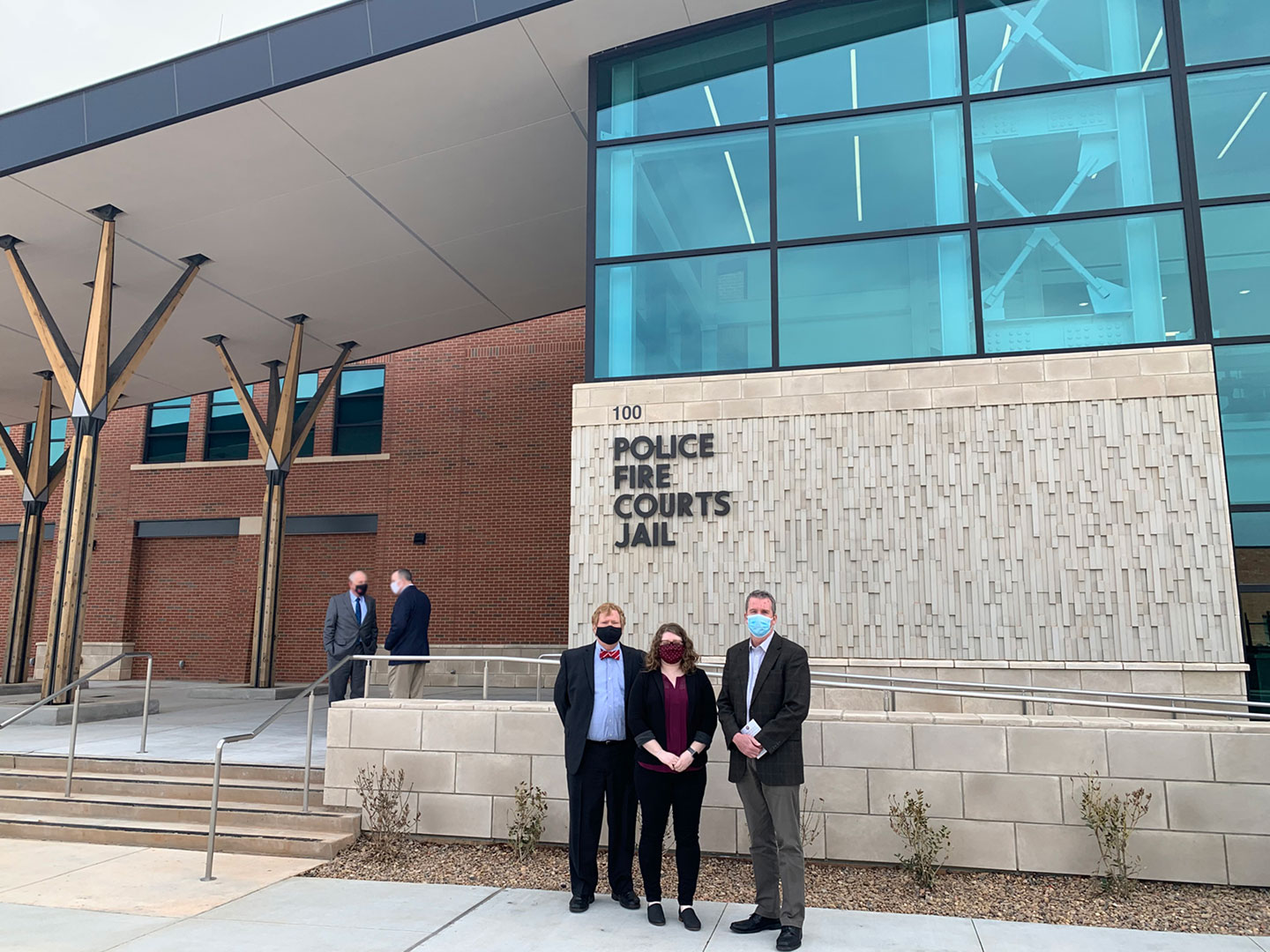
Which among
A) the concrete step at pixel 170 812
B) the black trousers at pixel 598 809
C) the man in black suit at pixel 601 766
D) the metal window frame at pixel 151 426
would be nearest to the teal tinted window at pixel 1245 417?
the man in black suit at pixel 601 766

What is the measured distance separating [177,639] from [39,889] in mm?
16018

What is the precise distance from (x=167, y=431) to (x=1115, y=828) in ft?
70.2

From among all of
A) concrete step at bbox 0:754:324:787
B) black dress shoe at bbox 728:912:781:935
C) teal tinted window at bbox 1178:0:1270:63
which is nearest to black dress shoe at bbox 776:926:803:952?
black dress shoe at bbox 728:912:781:935

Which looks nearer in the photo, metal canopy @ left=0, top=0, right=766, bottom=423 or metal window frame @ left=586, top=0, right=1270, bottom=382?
metal window frame @ left=586, top=0, right=1270, bottom=382

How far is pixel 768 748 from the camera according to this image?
5.26 meters

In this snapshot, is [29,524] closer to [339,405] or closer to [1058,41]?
[339,405]

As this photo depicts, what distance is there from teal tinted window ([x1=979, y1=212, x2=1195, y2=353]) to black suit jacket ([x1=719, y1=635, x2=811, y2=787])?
5.23m

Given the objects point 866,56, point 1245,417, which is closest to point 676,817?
point 1245,417

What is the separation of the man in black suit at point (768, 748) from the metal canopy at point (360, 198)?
7267mm

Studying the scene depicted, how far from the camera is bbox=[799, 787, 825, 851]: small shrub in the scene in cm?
659

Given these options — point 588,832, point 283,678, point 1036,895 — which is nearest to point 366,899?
point 588,832

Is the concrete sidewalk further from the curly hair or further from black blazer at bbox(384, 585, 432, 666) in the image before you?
black blazer at bbox(384, 585, 432, 666)

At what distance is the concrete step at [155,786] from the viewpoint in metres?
7.83

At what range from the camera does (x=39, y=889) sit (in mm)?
6129
